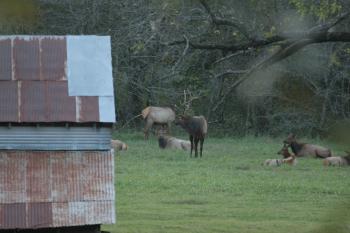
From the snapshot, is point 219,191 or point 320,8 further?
point 219,191

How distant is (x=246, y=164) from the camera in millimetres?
20391

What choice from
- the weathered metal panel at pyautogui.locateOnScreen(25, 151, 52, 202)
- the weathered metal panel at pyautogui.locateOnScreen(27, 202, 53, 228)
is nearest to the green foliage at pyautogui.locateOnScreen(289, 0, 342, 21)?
the weathered metal panel at pyautogui.locateOnScreen(25, 151, 52, 202)

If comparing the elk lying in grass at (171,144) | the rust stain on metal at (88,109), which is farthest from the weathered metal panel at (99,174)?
the elk lying in grass at (171,144)

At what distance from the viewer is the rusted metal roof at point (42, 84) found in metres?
9.38

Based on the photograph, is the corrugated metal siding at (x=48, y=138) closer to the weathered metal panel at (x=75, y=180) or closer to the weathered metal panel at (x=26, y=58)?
the weathered metal panel at (x=75, y=180)

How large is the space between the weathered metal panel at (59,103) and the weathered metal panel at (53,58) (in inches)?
4.7

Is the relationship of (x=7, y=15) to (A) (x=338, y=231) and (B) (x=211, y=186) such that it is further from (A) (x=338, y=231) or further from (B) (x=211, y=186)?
(B) (x=211, y=186)

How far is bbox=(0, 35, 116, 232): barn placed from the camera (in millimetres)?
9336

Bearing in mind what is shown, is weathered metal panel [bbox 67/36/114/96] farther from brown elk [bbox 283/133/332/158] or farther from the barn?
brown elk [bbox 283/133/332/158]

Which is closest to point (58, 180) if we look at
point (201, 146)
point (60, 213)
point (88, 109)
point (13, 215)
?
point (60, 213)

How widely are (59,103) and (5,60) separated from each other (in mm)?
770

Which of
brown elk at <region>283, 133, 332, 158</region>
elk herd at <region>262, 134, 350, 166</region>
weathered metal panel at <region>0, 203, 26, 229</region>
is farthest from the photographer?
brown elk at <region>283, 133, 332, 158</region>

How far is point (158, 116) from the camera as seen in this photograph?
28984mm

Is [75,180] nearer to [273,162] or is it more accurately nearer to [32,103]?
[32,103]
